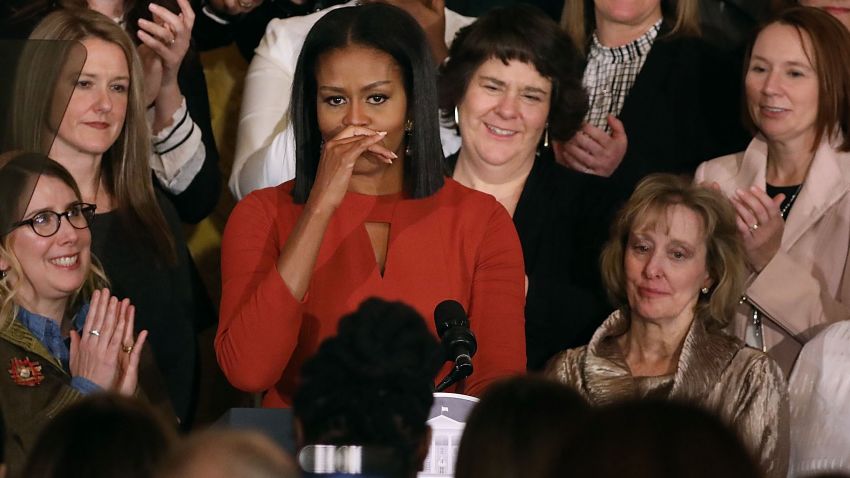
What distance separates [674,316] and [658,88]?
2.99ft

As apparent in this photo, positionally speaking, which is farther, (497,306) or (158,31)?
(158,31)

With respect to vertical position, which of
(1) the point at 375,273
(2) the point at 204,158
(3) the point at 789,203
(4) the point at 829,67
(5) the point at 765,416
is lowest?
(5) the point at 765,416

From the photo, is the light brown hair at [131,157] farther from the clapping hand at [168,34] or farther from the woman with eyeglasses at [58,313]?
the woman with eyeglasses at [58,313]

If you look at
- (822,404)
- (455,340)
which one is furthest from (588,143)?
(455,340)

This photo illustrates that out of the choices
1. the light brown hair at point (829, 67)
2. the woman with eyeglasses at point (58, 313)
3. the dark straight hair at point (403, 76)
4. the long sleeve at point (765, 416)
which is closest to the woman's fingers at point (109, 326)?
the woman with eyeglasses at point (58, 313)

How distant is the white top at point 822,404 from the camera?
11.5 feet

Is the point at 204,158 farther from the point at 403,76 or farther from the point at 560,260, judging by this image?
the point at 403,76

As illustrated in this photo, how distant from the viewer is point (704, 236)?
3.82 m

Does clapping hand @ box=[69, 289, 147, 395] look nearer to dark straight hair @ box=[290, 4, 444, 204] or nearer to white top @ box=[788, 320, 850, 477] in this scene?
dark straight hair @ box=[290, 4, 444, 204]

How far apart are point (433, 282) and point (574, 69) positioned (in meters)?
1.19

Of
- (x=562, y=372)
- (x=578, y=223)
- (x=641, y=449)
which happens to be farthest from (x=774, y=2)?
(x=641, y=449)

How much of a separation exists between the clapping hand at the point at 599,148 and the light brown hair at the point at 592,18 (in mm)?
280

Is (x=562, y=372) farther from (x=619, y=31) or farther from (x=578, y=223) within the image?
(x=619, y=31)

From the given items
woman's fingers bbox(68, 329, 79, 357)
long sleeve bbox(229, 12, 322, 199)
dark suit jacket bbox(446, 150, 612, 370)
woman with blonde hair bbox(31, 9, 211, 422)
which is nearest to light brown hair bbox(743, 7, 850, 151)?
dark suit jacket bbox(446, 150, 612, 370)
